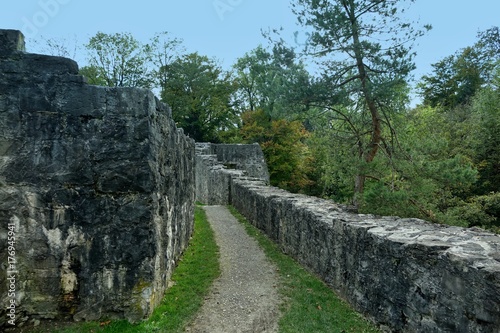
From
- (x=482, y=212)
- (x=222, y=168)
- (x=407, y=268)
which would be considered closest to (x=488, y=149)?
(x=482, y=212)

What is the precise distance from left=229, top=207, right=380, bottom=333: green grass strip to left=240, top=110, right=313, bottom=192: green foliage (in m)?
22.6

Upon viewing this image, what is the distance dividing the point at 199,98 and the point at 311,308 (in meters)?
34.2

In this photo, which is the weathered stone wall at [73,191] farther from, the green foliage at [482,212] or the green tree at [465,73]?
the green tree at [465,73]

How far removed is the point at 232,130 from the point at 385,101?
24892mm

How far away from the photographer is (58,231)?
4598 mm

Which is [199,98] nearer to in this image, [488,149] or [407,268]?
[488,149]

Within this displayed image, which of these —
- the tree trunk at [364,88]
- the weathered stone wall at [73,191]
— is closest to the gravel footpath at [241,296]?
the weathered stone wall at [73,191]

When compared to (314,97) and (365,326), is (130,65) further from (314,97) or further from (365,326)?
(365,326)

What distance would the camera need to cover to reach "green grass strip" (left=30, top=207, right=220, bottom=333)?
453 centimetres

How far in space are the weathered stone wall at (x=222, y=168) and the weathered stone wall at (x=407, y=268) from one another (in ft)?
37.6

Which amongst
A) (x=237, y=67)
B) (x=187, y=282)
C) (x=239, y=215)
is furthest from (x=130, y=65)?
(x=187, y=282)

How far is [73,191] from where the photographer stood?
470 centimetres

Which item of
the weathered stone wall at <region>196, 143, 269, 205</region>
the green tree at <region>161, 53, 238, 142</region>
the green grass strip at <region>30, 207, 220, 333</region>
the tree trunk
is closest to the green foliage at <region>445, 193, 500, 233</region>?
the tree trunk

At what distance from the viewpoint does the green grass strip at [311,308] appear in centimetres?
481
